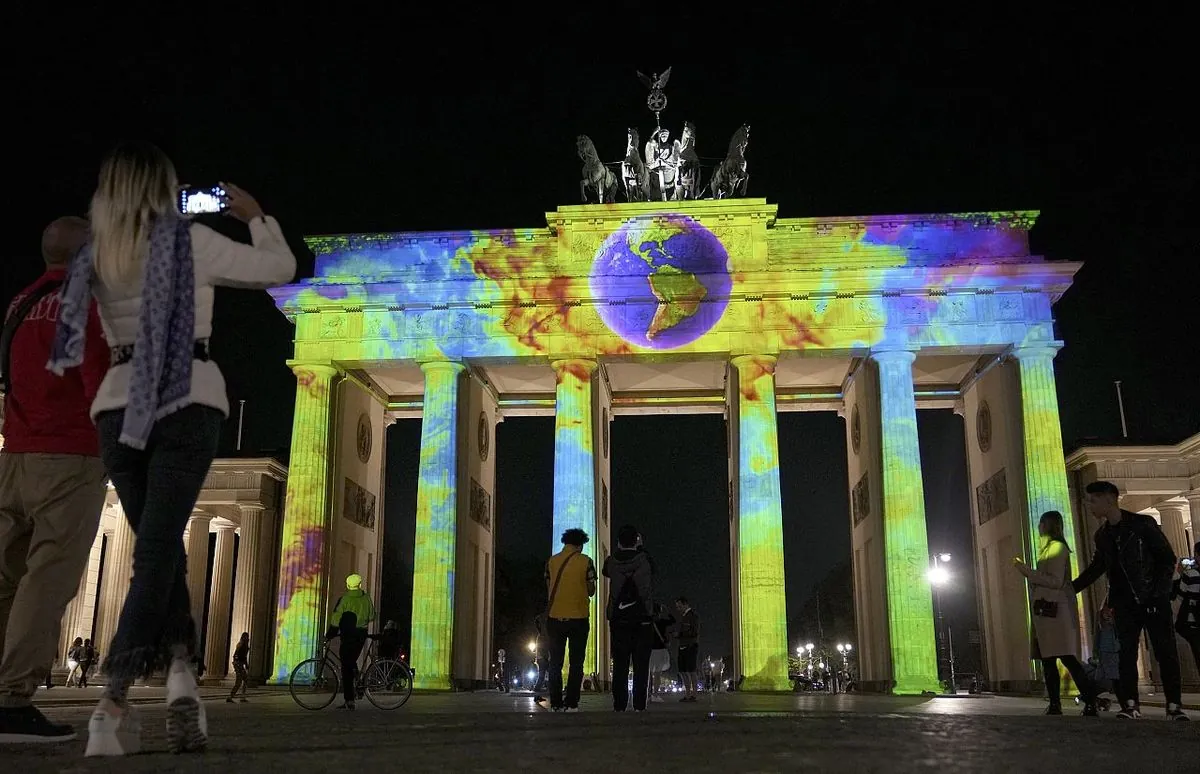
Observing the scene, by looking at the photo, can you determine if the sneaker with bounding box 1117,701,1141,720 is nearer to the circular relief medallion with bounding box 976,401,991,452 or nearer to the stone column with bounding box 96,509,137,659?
the circular relief medallion with bounding box 976,401,991,452

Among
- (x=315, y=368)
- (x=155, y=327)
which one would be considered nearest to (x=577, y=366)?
(x=315, y=368)

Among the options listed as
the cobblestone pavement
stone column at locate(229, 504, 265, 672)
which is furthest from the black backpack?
stone column at locate(229, 504, 265, 672)

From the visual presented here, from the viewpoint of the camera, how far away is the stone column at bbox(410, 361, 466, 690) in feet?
100

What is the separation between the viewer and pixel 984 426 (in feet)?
112

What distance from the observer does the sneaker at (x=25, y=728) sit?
5066 millimetres

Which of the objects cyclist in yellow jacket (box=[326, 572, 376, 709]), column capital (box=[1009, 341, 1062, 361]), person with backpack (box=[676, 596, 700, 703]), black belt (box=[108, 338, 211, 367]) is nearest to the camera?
black belt (box=[108, 338, 211, 367])

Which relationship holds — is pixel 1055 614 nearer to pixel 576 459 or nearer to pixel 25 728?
pixel 25 728

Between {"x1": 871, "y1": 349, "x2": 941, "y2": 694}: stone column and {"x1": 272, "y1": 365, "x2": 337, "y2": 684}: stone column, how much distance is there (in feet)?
54.0

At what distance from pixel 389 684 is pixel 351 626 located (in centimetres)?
112

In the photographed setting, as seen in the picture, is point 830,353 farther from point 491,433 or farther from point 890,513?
point 491,433

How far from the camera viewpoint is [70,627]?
3803 cm

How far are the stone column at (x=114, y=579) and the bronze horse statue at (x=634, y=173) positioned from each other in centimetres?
2215

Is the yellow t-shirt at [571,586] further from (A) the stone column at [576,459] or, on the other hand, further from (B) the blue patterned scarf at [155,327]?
(A) the stone column at [576,459]

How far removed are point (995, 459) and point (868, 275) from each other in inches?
283
